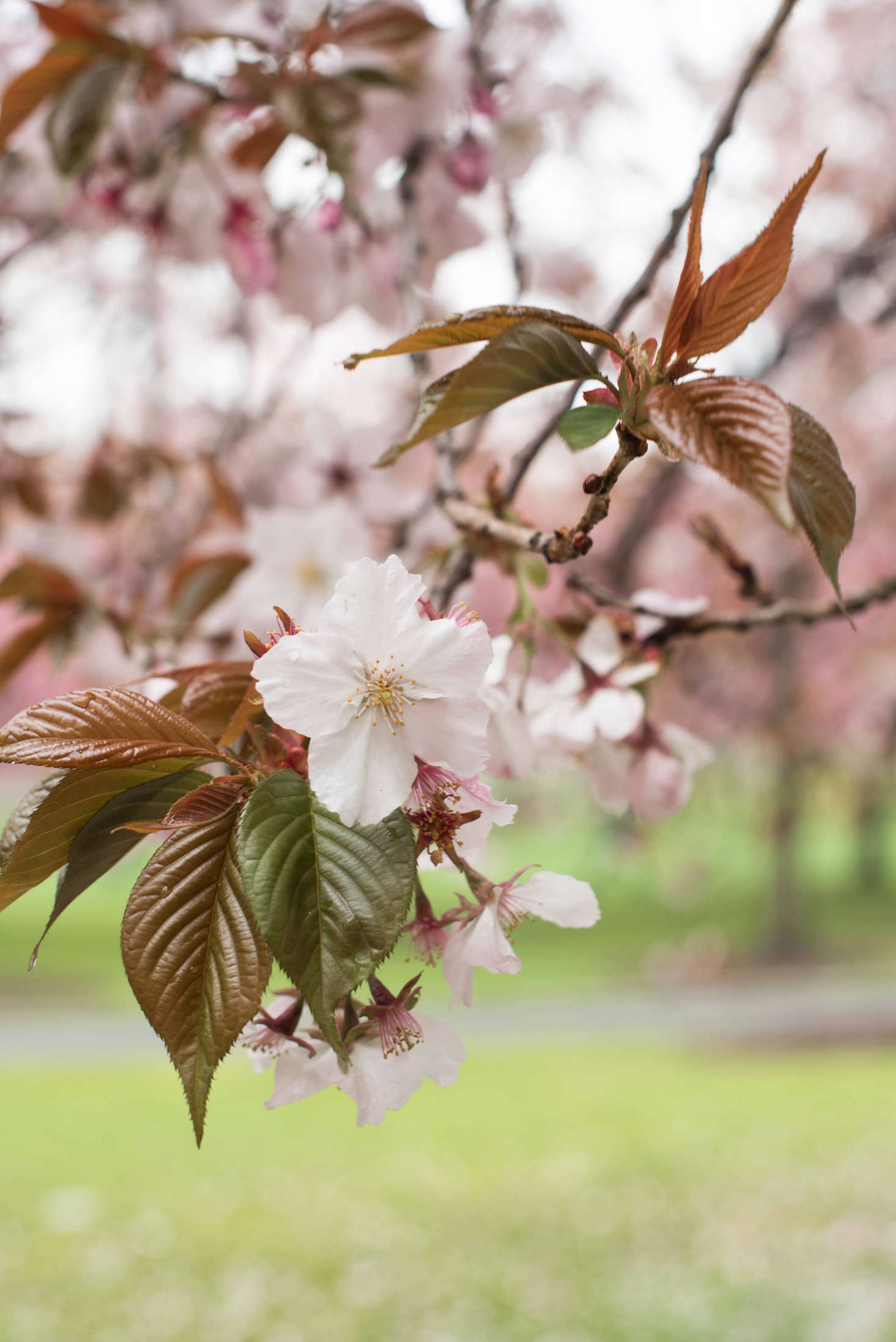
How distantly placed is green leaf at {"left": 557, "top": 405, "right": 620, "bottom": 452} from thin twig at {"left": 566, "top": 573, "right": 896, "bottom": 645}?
1.19ft

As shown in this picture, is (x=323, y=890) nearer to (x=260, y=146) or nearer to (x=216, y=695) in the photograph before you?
(x=216, y=695)

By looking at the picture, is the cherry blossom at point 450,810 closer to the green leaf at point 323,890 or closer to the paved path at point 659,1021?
the green leaf at point 323,890

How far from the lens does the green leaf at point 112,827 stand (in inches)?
19.3

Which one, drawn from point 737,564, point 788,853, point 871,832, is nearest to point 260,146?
point 737,564

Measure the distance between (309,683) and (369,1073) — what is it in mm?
182

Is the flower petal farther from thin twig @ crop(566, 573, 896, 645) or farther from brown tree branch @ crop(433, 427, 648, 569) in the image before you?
thin twig @ crop(566, 573, 896, 645)

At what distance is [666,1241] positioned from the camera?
398 cm

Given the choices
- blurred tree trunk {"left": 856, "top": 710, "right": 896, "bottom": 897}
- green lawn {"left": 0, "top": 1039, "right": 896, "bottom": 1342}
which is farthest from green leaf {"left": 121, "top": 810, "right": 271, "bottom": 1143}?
blurred tree trunk {"left": 856, "top": 710, "right": 896, "bottom": 897}

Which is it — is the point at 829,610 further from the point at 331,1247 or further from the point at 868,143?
the point at 868,143

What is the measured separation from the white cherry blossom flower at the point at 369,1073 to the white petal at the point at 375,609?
0.18m

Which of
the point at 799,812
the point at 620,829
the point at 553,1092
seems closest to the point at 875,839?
the point at 799,812

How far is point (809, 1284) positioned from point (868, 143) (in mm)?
5755

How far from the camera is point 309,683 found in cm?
47

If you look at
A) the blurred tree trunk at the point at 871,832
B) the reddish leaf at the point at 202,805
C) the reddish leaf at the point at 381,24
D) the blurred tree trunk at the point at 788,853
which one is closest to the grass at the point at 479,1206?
the reddish leaf at the point at 381,24
